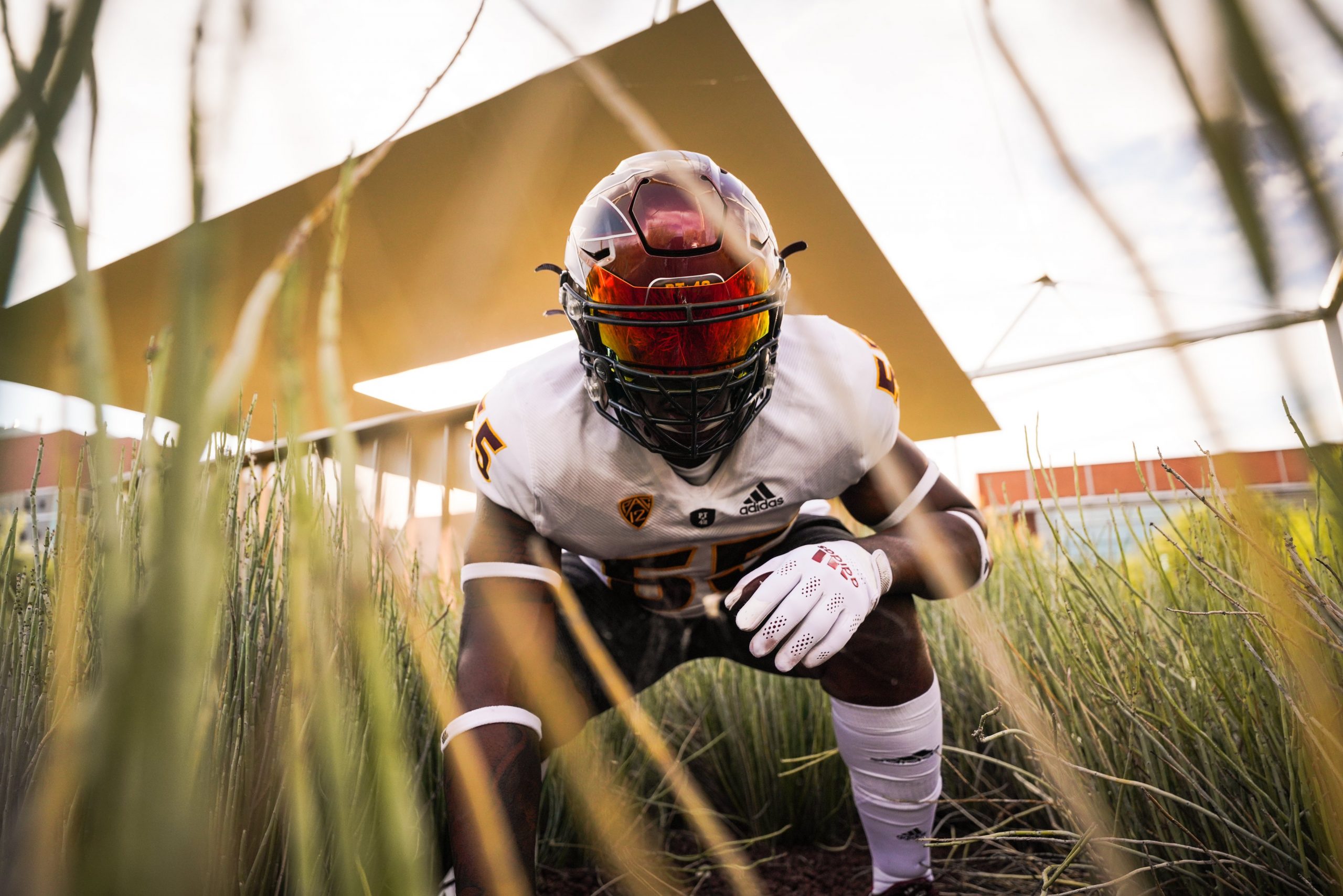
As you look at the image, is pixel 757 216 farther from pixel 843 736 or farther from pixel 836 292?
pixel 836 292

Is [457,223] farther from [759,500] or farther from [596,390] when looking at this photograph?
[759,500]

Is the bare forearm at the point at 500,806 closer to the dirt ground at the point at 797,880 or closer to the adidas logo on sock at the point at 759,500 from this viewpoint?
the dirt ground at the point at 797,880

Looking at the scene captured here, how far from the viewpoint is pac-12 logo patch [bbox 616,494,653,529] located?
121cm

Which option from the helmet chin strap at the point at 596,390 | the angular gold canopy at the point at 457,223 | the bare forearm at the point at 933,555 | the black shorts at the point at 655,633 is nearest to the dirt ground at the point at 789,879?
the black shorts at the point at 655,633

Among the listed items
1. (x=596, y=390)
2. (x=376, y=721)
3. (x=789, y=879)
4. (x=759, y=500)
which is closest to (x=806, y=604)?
(x=759, y=500)

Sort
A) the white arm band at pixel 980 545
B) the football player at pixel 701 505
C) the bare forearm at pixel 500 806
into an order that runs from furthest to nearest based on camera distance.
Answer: the white arm band at pixel 980 545 → the football player at pixel 701 505 → the bare forearm at pixel 500 806

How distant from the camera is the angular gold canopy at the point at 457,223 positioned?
23 centimetres

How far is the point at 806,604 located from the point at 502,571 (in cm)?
50

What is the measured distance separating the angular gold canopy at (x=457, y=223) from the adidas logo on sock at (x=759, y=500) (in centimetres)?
54

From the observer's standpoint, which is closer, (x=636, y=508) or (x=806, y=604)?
(x=806, y=604)

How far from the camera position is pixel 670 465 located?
4.01 ft

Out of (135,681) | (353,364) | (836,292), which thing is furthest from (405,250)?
(836,292)

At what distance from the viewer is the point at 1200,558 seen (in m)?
0.68

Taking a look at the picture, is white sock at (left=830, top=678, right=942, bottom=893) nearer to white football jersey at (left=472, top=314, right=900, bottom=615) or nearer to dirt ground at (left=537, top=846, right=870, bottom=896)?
dirt ground at (left=537, top=846, right=870, bottom=896)
